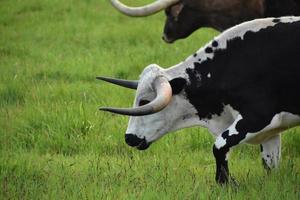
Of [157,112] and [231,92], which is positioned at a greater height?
[231,92]

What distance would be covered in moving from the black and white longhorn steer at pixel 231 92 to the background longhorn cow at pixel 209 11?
2.20 metres

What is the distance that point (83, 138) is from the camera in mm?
6770

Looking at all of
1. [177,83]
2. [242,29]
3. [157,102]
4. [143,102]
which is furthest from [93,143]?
[242,29]

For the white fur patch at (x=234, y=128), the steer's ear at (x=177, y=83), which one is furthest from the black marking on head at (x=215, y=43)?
the white fur patch at (x=234, y=128)

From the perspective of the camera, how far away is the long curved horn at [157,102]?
4953 millimetres

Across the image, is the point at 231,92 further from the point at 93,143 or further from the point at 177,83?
the point at 93,143

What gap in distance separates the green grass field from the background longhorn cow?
0.88 meters

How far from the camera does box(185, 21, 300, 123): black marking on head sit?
5082 mm

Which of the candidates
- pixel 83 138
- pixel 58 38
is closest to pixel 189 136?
pixel 83 138

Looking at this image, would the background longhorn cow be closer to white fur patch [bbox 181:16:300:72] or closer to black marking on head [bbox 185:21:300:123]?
white fur patch [bbox 181:16:300:72]

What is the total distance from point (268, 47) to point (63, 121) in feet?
8.06

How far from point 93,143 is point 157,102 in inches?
63.9

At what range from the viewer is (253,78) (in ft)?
16.9

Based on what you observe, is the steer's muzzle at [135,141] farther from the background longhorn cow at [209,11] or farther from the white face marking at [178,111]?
the background longhorn cow at [209,11]
